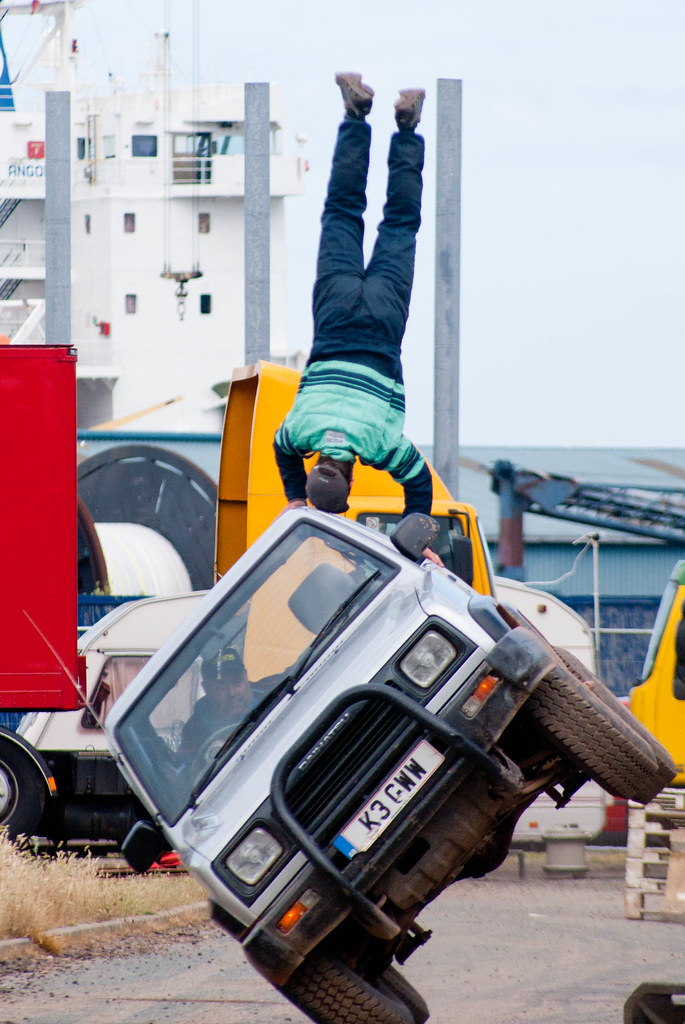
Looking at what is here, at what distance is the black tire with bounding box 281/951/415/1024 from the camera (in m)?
4.83

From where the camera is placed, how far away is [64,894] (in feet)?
29.0

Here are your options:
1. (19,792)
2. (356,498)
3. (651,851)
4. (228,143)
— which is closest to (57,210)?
(356,498)

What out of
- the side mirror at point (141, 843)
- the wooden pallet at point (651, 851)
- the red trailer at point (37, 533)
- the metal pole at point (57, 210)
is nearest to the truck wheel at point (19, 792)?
the red trailer at point (37, 533)

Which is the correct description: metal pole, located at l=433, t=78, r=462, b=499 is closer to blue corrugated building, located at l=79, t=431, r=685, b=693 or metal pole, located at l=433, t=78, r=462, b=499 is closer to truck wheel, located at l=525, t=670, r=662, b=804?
blue corrugated building, located at l=79, t=431, r=685, b=693

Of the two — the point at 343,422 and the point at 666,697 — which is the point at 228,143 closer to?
the point at 666,697

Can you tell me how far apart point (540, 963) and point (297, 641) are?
406cm

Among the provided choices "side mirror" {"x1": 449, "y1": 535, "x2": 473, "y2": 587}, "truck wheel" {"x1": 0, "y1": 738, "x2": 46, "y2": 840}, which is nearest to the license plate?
"side mirror" {"x1": 449, "y1": 535, "x2": 473, "y2": 587}

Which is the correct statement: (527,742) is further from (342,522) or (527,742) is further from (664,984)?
(664,984)

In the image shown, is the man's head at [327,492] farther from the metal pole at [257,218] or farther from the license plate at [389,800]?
the metal pole at [257,218]

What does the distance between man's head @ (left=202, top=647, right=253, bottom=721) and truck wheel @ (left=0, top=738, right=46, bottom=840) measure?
18.5ft

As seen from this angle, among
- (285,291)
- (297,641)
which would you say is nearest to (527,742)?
(297,641)

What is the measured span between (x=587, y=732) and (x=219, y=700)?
136 centimetres

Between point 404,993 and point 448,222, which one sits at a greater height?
point 448,222

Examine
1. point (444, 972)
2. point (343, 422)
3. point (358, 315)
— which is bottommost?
point (444, 972)
